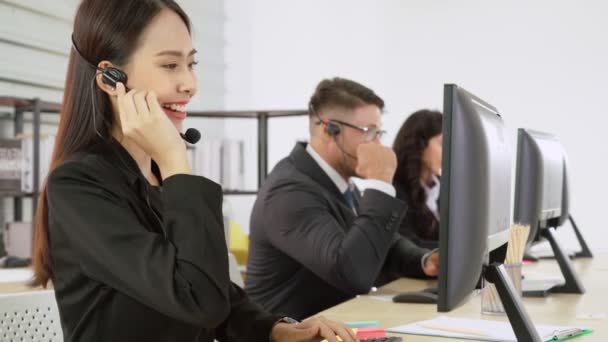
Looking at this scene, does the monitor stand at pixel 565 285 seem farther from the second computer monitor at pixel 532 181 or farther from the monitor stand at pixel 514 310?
the monitor stand at pixel 514 310

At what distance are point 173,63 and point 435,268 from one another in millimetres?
1417

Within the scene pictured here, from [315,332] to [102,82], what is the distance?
53 cm

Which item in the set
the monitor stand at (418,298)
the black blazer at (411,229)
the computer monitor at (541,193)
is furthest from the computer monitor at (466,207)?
the black blazer at (411,229)

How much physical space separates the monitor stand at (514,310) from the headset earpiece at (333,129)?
4.61 ft

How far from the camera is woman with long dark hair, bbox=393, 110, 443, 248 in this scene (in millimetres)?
3359

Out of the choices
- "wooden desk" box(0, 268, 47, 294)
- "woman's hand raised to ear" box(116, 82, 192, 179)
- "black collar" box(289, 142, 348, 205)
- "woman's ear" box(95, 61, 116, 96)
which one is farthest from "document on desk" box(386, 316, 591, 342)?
"wooden desk" box(0, 268, 47, 294)

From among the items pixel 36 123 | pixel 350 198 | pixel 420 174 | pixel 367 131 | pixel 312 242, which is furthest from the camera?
pixel 36 123

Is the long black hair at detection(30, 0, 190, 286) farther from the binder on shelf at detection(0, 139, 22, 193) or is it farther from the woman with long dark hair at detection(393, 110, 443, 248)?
A: the binder on shelf at detection(0, 139, 22, 193)

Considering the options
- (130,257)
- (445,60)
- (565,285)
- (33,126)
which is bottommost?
(565,285)

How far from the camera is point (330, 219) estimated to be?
90.0 inches

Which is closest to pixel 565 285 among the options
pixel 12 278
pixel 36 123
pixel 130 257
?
pixel 130 257

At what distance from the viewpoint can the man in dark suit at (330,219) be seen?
2.18 meters

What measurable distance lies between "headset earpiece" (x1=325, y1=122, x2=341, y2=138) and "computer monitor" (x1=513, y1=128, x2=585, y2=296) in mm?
674

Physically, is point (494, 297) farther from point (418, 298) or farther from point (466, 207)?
point (466, 207)
